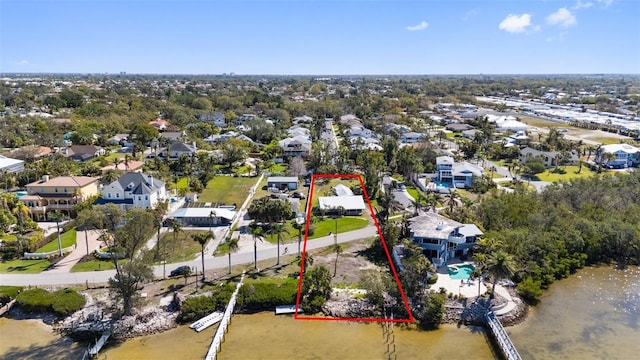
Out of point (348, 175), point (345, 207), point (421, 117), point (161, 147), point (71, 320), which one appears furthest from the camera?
point (421, 117)

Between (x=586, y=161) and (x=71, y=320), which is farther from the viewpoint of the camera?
(x=586, y=161)

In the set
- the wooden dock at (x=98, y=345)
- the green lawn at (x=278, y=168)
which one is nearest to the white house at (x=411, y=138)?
the green lawn at (x=278, y=168)

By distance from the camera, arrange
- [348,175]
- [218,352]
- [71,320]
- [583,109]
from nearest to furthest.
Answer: [218,352] → [71,320] → [348,175] → [583,109]

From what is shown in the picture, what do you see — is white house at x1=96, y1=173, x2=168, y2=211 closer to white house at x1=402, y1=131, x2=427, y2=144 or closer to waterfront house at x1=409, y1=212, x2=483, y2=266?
waterfront house at x1=409, y1=212, x2=483, y2=266

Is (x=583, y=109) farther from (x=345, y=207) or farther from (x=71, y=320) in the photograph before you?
Answer: (x=71, y=320)

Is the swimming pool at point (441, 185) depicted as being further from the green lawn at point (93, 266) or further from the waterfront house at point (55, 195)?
the waterfront house at point (55, 195)

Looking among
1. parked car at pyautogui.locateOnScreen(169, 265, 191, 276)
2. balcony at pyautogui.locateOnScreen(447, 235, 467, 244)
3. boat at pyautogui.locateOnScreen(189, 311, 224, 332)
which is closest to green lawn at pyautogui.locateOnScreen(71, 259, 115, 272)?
parked car at pyautogui.locateOnScreen(169, 265, 191, 276)

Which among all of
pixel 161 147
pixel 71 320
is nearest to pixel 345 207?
pixel 71 320
